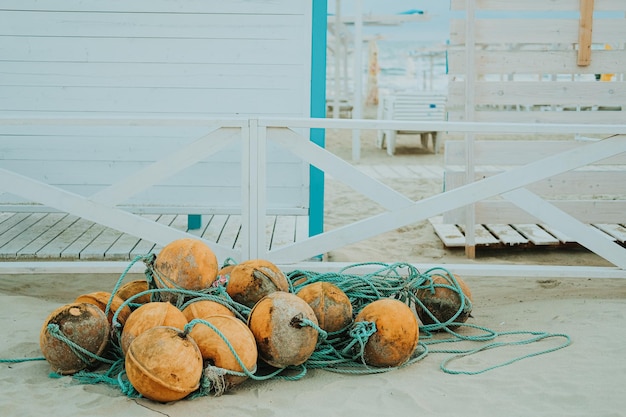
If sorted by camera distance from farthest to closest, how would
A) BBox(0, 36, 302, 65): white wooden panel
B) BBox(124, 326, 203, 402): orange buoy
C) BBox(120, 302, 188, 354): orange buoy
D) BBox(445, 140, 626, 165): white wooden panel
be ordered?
BBox(445, 140, 626, 165): white wooden panel
BBox(0, 36, 302, 65): white wooden panel
BBox(120, 302, 188, 354): orange buoy
BBox(124, 326, 203, 402): orange buoy

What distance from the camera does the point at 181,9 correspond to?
A: 568cm

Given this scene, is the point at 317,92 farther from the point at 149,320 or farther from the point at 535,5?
the point at 149,320

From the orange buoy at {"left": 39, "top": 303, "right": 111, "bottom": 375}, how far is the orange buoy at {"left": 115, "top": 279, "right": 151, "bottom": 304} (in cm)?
33

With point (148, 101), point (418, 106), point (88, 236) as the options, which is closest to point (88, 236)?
point (88, 236)

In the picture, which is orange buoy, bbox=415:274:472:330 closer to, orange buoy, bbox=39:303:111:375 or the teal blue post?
the teal blue post

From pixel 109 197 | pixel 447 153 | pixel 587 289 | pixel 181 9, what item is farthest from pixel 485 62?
pixel 109 197

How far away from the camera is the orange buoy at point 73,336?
3.62 meters

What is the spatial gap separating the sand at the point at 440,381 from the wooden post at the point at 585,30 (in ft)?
6.91

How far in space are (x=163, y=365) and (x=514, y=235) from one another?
14.8 ft

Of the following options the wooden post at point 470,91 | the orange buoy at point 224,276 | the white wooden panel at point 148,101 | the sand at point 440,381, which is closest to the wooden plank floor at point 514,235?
the wooden post at point 470,91

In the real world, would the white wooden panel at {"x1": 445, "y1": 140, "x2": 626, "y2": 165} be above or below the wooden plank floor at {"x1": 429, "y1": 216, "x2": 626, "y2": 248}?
above

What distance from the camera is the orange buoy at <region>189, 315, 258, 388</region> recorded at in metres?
3.46

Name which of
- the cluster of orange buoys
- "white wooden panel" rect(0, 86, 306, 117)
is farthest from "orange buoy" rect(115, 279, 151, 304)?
"white wooden panel" rect(0, 86, 306, 117)

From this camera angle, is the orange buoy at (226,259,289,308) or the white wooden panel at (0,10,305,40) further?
the white wooden panel at (0,10,305,40)
